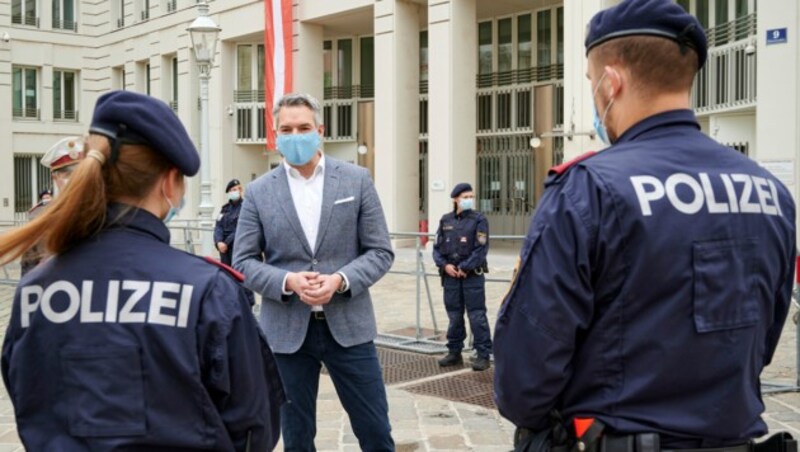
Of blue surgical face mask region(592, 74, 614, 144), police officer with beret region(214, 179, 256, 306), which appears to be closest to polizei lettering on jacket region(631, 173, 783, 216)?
blue surgical face mask region(592, 74, 614, 144)

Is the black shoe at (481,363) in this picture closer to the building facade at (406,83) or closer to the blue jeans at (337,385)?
the blue jeans at (337,385)

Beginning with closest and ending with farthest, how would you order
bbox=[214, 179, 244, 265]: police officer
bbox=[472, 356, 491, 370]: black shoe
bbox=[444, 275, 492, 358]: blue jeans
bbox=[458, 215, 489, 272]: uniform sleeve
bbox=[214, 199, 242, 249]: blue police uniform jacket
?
bbox=[472, 356, 491, 370]: black shoe < bbox=[444, 275, 492, 358]: blue jeans < bbox=[458, 215, 489, 272]: uniform sleeve < bbox=[214, 179, 244, 265]: police officer < bbox=[214, 199, 242, 249]: blue police uniform jacket

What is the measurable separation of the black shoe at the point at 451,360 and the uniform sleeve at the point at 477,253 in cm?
86

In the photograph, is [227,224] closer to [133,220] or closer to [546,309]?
[133,220]

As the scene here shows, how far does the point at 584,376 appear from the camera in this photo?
6.98 ft

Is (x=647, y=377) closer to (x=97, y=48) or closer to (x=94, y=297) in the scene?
(x=94, y=297)

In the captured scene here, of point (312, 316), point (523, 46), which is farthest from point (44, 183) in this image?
point (312, 316)

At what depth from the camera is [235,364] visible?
220 cm

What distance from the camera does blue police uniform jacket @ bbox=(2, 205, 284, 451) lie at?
2.08 meters

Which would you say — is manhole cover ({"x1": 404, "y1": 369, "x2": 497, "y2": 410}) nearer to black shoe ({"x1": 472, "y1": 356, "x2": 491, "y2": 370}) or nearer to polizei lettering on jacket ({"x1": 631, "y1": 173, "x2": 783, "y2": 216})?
black shoe ({"x1": 472, "y1": 356, "x2": 491, "y2": 370})

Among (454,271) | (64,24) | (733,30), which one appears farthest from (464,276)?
(64,24)

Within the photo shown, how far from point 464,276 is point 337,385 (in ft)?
14.9

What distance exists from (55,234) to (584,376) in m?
1.32

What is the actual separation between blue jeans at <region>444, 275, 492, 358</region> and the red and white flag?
16.4 meters
